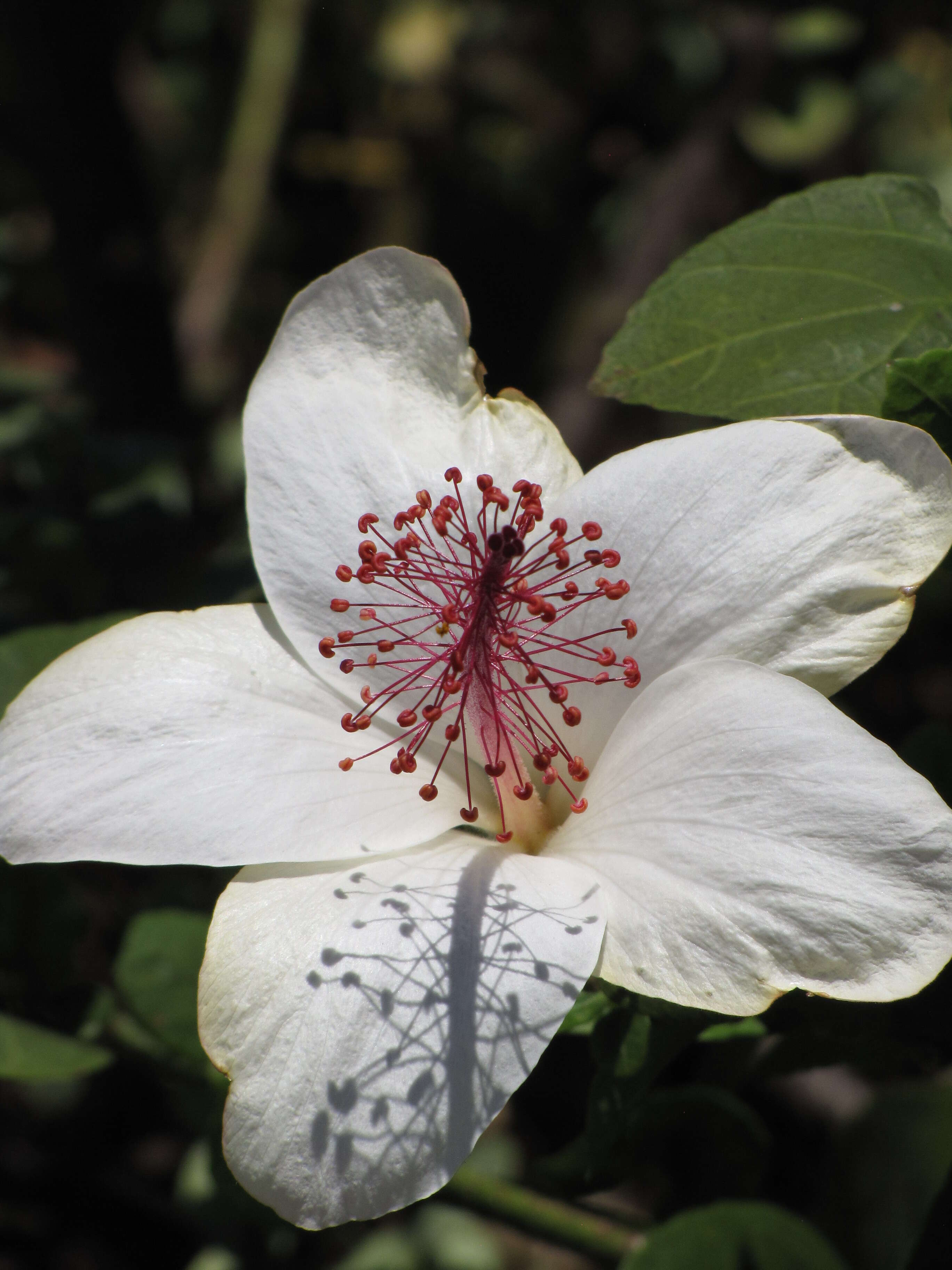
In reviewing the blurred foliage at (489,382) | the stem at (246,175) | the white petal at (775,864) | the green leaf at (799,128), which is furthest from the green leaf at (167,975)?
the green leaf at (799,128)

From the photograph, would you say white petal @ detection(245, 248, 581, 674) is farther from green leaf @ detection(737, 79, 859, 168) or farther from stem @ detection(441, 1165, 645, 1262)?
green leaf @ detection(737, 79, 859, 168)

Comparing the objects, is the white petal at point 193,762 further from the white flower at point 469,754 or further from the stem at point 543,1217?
the stem at point 543,1217

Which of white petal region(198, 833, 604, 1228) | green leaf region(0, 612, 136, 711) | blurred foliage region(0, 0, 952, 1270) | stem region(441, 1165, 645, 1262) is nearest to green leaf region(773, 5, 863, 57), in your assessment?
blurred foliage region(0, 0, 952, 1270)

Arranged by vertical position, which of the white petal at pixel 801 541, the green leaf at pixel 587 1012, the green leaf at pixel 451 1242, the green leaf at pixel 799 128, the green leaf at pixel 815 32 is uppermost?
the green leaf at pixel 815 32

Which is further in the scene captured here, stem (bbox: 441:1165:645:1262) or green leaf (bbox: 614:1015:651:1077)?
stem (bbox: 441:1165:645:1262)

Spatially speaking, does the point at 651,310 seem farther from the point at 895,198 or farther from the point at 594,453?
the point at 594,453

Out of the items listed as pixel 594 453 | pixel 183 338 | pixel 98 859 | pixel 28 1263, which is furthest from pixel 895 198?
pixel 183 338
